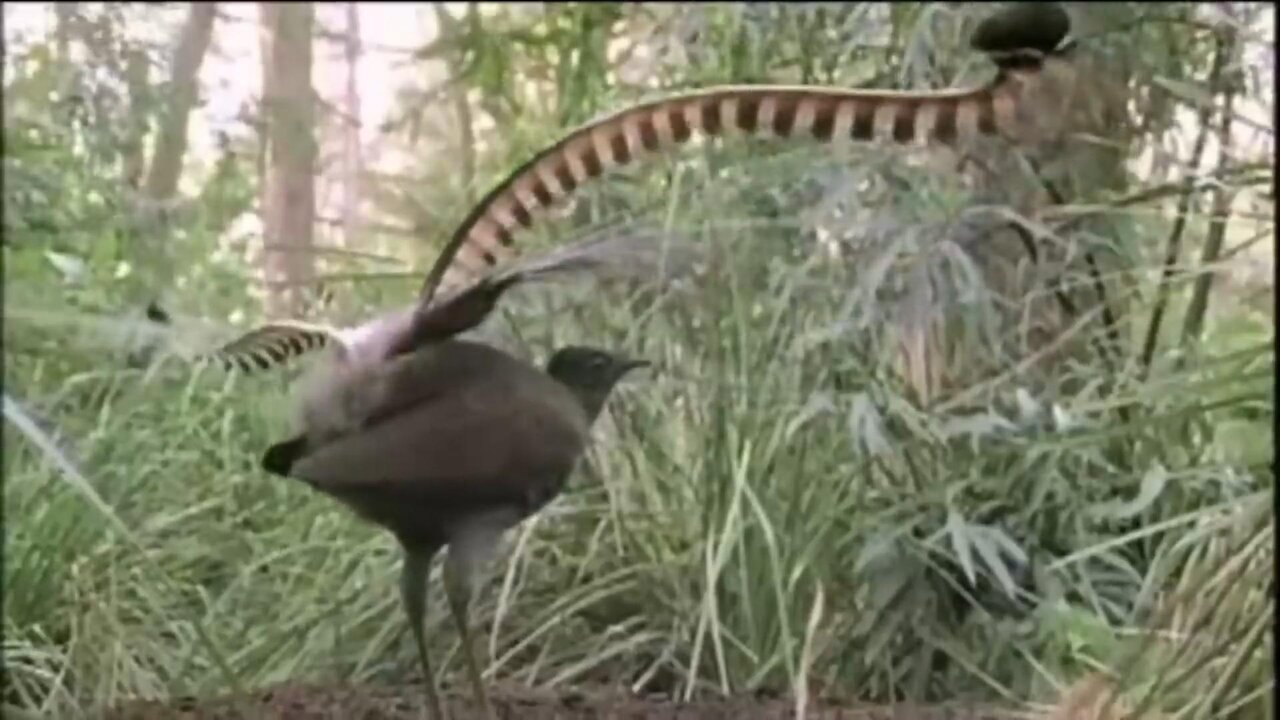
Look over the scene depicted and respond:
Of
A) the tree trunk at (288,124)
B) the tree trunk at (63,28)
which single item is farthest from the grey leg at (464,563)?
the tree trunk at (288,124)

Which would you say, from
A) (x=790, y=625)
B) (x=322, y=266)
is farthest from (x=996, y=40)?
(x=322, y=266)

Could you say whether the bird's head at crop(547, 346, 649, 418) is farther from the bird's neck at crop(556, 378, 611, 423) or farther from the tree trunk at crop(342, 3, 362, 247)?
the tree trunk at crop(342, 3, 362, 247)

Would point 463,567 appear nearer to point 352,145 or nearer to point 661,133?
→ point 661,133

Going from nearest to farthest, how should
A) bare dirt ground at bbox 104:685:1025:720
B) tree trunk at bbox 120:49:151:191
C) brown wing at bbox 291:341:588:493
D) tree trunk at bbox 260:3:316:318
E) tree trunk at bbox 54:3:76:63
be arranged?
brown wing at bbox 291:341:588:493 < bare dirt ground at bbox 104:685:1025:720 < tree trunk at bbox 54:3:76:63 < tree trunk at bbox 120:49:151:191 < tree trunk at bbox 260:3:316:318

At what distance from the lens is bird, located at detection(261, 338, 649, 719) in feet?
1.98

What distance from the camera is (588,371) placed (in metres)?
0.67

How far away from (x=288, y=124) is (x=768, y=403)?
55cm

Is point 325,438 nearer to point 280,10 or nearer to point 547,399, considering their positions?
point 547,399

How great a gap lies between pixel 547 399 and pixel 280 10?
94cm

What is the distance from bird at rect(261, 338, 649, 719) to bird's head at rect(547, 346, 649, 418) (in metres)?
0.01

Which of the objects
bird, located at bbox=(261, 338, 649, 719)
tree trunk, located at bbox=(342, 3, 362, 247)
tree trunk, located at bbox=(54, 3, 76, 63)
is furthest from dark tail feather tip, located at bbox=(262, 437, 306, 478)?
tree trunk, located at bbox=(342, 3, 362, 247)

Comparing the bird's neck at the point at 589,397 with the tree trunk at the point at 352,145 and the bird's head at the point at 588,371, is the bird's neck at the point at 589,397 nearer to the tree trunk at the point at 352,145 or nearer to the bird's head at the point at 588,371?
the bird's head at the point at 588,371

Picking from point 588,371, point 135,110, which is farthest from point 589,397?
point 135,110

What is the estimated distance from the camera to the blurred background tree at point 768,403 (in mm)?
833
